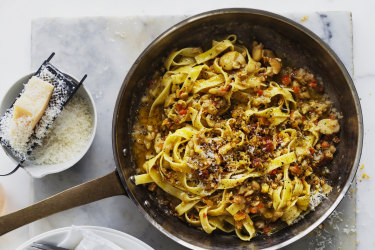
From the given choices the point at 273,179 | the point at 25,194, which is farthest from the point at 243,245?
the point at 25,194

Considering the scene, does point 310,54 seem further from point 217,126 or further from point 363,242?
point 363,242

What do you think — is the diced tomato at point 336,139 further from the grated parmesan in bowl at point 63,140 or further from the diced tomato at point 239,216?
the grated parmesan in bowl at point 63,140

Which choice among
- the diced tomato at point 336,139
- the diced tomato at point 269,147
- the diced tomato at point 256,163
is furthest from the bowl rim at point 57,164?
the diced tomato at point 336,139

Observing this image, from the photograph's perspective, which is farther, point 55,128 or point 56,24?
point 56,24

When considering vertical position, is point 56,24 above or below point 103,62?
above

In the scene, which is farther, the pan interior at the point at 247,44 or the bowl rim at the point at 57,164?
the bowl rim at the point at 57,164

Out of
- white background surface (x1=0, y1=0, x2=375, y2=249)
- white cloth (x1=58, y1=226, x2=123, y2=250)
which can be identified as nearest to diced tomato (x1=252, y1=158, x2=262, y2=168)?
white background surface (x1=0, y1=0, x2=375, y2=249)
